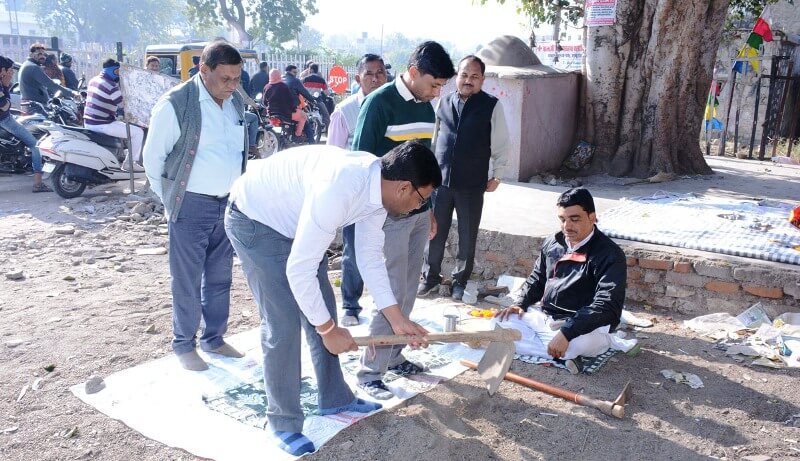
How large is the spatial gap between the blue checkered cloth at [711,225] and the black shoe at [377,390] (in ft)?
8.18

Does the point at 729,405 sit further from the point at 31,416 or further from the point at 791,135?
the point at 791,135

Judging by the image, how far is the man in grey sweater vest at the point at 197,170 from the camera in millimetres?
3461

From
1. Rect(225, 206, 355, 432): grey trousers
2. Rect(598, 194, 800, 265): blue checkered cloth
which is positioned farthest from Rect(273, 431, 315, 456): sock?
Rect(598, 194, 800, 265): blue checkered cloth

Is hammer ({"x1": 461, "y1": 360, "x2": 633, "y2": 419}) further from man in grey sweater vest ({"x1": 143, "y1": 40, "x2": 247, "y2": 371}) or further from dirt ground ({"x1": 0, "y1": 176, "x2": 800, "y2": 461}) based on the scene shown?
man in grey sweater vest ({"x1": 143, "y1": 40, "x2": 247, "y2": 371})

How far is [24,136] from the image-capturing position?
8.45 metres

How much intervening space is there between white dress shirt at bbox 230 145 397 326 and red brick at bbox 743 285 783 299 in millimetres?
3023

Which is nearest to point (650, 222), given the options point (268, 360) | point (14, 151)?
point (268, 360)

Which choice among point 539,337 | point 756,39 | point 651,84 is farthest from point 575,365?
point 756,39

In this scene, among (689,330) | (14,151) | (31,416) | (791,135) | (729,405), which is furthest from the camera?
(791,135)

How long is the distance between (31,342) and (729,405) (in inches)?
156

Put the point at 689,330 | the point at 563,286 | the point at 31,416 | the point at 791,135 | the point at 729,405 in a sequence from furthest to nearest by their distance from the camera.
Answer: the point at 791,135
the point at 689,330
the point at 563,286
the point at 729,405
the point at 31,416

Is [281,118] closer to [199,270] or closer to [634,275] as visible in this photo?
[634,275]

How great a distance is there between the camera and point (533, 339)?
4.00 meters

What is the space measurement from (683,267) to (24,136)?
7.70 m
